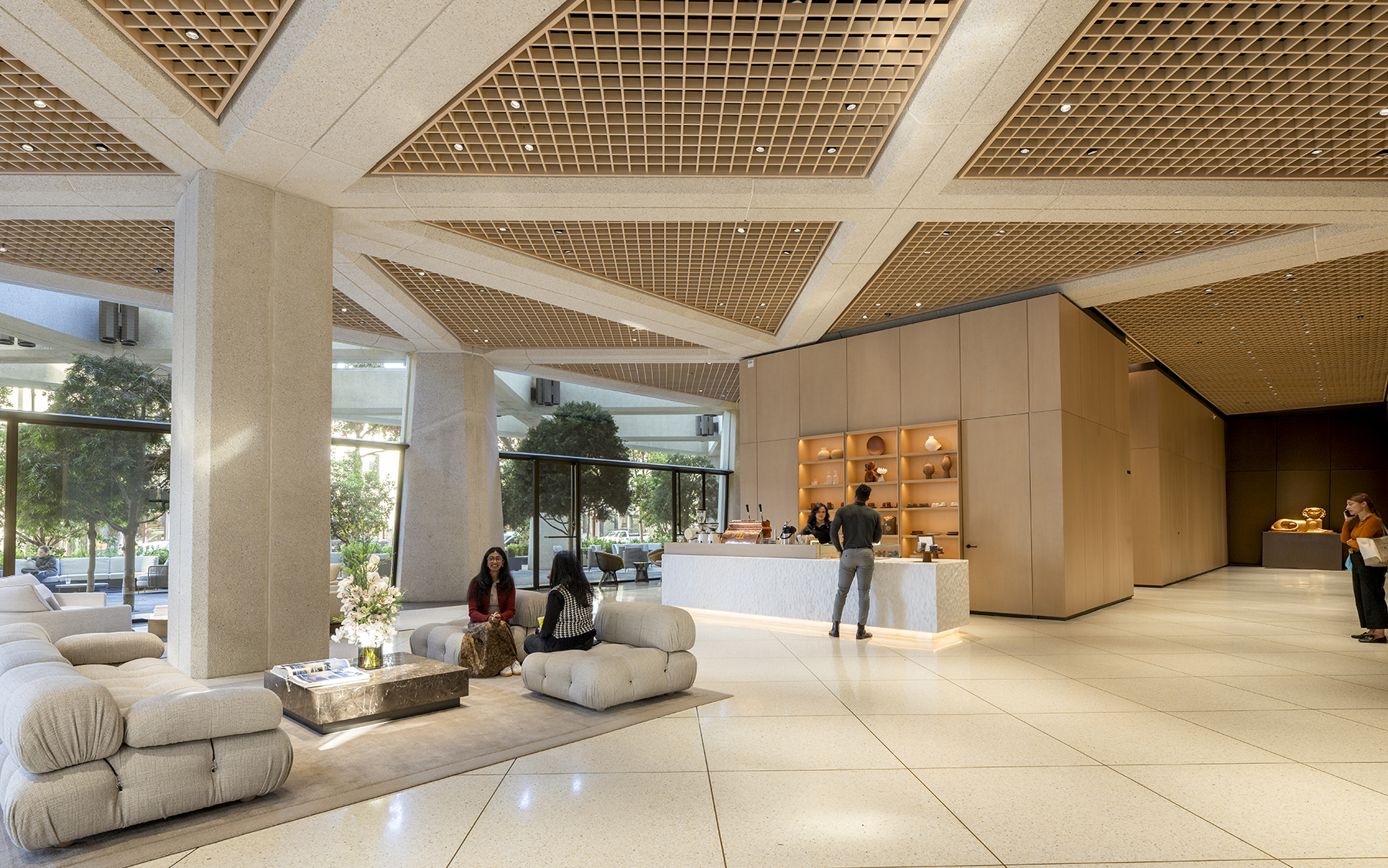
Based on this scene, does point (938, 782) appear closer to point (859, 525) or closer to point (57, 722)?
point (57, 722)

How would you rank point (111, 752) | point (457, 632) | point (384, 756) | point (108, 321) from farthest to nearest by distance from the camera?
1. point (108, 321)
2. point (457, 632)
3. point (384, 756)
4. point (111, 752)

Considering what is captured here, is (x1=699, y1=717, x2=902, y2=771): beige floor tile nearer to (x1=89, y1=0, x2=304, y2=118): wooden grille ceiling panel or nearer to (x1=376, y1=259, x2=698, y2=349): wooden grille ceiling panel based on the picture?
(x1=89, y1=0, x2=304, y2=118): wooden grille ceiling panel

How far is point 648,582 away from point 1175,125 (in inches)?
486

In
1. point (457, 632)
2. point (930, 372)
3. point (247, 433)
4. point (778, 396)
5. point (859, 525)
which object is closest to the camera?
point (247, 433)

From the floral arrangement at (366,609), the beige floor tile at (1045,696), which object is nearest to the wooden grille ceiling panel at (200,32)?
the floral arrangement at (366,609)

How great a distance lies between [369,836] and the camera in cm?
304

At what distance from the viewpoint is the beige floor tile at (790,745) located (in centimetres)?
393

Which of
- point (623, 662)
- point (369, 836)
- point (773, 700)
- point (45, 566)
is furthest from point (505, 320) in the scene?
point (369, 836)

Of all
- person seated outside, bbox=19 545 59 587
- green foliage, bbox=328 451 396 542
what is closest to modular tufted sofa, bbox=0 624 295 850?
person seated outside, bbox=19 545 59 587

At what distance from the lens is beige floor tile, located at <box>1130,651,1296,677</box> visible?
6.16 m

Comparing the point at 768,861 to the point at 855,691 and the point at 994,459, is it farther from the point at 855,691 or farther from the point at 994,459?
the point at 994,459

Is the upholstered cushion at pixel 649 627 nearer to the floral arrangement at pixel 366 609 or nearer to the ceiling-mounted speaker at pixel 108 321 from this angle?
the floral arrangement at pixel 366 609

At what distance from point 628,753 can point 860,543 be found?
14.1 ft

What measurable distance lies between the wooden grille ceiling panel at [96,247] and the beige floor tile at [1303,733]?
30.3 ft
